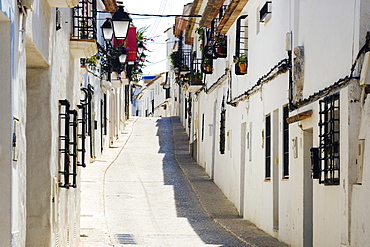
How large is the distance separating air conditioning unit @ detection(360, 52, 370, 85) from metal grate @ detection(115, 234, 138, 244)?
659 cm

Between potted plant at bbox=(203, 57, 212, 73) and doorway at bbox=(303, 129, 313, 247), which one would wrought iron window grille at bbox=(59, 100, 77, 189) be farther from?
potted plant at bbox=(203, 57, 212, 73)

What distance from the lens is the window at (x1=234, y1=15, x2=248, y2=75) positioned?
1766 centimetres

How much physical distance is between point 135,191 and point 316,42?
423 inches

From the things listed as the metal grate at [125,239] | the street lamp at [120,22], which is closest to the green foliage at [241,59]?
the street lamp at [120,22]

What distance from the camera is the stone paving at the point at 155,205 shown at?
14374mm

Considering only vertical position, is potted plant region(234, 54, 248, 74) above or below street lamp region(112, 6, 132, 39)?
below

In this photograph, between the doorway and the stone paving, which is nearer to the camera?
the doorway

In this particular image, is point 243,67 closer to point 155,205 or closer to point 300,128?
point 155,205

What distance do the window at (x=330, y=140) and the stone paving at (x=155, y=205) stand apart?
3.30m

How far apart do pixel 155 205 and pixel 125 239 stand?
471 cm

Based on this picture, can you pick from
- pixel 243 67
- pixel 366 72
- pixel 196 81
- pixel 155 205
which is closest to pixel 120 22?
pixel 243 67

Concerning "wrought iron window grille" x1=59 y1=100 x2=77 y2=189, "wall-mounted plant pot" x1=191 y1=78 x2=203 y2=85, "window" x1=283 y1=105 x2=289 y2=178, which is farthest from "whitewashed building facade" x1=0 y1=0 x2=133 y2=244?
"wall-mounted plant pot" x1=191 y1=78 x2=203 y2=85

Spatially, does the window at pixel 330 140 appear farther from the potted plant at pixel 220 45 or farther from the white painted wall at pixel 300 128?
the potted plant at pixel 220 45

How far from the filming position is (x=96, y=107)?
26.9 metres
